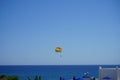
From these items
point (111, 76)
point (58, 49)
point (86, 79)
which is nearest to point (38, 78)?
point (58, 49)

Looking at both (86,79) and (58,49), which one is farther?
(86,79)

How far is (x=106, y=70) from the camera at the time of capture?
2416cm

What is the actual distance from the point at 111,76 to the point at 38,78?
6953 mm

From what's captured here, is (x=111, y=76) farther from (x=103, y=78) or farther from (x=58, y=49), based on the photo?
(x=58, y=49)

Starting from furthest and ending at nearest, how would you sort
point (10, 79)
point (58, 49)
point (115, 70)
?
point (115, 70) → point (10, 79) → point (58, 49)

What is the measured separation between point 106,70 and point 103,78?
138cm

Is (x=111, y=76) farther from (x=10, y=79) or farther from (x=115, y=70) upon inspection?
(x=10, y=79)

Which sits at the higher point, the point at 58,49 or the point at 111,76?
the point at 58,49

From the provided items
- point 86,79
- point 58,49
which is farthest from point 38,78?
point 86,79

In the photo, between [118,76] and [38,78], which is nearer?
[38,78]

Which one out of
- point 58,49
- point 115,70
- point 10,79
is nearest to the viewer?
point 58,49

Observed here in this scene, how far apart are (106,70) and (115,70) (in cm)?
84

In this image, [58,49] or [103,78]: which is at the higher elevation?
[58,49]

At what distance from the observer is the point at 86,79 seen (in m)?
24.2
